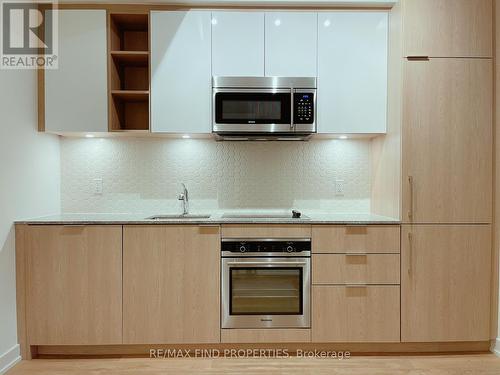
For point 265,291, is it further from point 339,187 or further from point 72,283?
point 72,283

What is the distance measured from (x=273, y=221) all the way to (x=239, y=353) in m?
0.93

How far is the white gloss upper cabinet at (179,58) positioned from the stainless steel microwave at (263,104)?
6.0 inches

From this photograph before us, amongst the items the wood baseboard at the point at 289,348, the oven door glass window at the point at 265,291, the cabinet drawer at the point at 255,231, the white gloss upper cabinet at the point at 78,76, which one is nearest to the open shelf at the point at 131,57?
the white gloss upper cabinet at the point at 78,76

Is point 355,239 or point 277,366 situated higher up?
point 355,239

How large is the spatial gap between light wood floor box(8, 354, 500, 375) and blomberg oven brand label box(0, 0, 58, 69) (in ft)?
6.42

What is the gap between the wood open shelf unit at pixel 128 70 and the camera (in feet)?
8.84

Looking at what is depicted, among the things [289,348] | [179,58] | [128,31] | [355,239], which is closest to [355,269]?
[355,239]

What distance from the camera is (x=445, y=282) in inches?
98.5

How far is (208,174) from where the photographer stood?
121 inches

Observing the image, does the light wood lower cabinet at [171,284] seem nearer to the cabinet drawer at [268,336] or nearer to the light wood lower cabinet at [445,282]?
the cabinet drawer at [268,336]

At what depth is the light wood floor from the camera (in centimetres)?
234

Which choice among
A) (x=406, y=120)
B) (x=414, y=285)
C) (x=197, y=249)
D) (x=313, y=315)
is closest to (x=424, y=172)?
(x=406, y=120)

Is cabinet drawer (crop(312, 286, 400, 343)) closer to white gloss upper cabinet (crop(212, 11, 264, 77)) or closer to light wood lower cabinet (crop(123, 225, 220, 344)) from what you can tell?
light wood lower cabinet (crop(123, 225, 220, 344))

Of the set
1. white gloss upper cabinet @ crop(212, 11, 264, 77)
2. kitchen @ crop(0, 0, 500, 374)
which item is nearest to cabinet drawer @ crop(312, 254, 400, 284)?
kitchen @ crop(0, 0, 500, 374)
